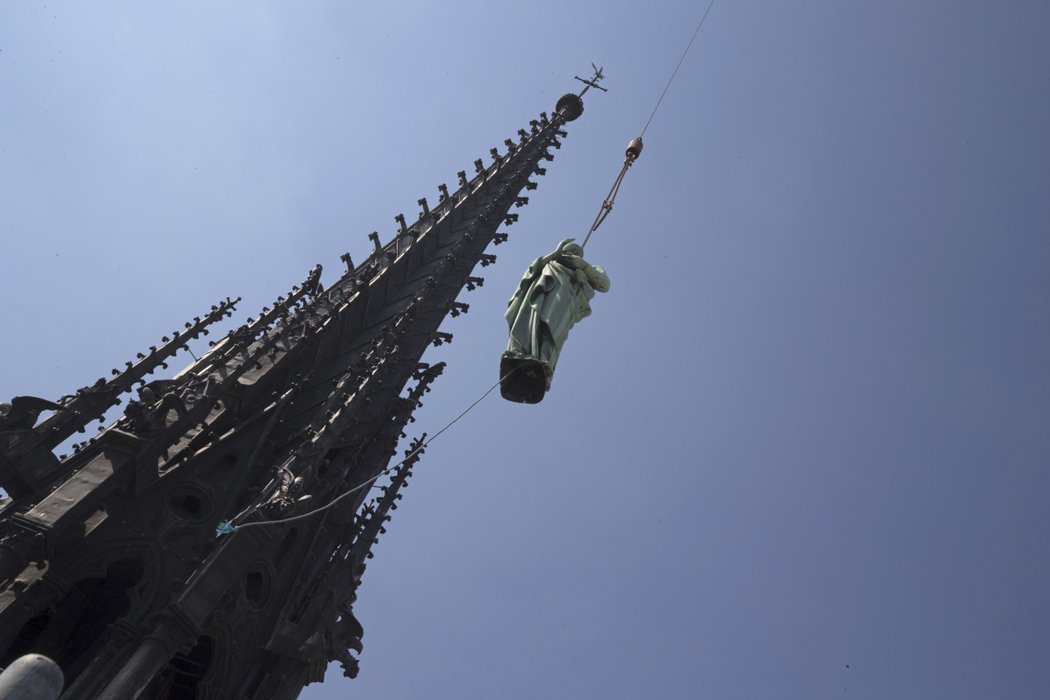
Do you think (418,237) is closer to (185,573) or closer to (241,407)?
(241,407)

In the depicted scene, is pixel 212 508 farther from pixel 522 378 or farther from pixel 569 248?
pixel 569 248

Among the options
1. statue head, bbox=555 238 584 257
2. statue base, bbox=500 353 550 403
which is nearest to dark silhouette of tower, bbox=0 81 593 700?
statue base, bbox=500 353 550 403

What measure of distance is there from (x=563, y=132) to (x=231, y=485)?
2457 cm

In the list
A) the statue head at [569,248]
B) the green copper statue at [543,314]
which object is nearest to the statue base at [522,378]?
the green copper statue at [543,314]

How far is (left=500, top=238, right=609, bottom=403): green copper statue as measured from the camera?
49.8 feet

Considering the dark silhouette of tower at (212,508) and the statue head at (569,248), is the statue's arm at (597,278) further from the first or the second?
the dark silhouette of tower at (212,508)

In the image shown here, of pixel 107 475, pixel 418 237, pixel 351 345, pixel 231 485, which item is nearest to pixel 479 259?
pixel 418 237

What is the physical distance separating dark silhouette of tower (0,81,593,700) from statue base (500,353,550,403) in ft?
12.2

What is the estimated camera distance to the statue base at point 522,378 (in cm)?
1507

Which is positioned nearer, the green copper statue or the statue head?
the green copper statue

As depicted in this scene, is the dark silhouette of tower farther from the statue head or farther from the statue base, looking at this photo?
the statue head

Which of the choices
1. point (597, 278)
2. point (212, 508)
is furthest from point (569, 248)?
point (212, 508)

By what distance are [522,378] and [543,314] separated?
1.22 m

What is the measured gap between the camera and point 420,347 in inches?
997
